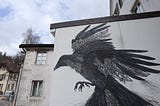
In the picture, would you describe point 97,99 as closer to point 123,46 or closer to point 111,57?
point 111,57

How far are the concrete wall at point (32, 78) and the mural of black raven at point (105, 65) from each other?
275 inches

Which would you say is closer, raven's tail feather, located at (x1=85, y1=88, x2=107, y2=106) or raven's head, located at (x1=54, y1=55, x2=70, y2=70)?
raven's tail feather, located at (x1=85, y1=88, x2=107, y2=106)

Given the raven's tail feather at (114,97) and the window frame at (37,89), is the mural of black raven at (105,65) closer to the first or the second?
the raven's tail feather at (114,97)

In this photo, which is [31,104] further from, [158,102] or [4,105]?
[4,105]

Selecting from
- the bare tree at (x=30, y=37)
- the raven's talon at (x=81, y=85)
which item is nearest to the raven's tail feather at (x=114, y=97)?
the raven's talon at (x=81, y=85)

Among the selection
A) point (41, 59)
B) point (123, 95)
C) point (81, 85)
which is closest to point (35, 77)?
point (41, 59)

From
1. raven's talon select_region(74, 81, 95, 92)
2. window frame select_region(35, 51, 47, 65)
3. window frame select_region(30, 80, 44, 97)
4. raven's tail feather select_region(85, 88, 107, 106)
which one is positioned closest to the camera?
raven's tail feather select_region(85, 88, 107, 106)

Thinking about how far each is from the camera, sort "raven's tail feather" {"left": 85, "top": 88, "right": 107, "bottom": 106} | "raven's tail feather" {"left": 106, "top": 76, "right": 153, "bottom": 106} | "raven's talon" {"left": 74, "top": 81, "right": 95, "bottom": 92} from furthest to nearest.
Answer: "raven's talon" {"left": 74, "top": 81, "right": 95, "bottom": 92}
"raven's tail feather" {"left": 85, "top": 88, "right": 107, "bottom": 106}
"raven's tail feather" {"left": 106, "top": 76, "right": 153, "bottom": 106}

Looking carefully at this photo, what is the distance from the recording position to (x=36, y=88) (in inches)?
489

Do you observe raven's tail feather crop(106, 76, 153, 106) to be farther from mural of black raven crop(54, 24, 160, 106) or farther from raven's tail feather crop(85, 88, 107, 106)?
raven's tail feather crop(85, 88, 107, 106)

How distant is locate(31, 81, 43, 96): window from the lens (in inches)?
480

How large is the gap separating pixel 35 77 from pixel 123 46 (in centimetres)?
907

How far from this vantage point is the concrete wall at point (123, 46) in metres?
4.43

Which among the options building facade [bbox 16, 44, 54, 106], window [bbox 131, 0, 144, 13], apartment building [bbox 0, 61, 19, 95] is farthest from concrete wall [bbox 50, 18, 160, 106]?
apartment building [bbox 0, 61, 19, 95]
